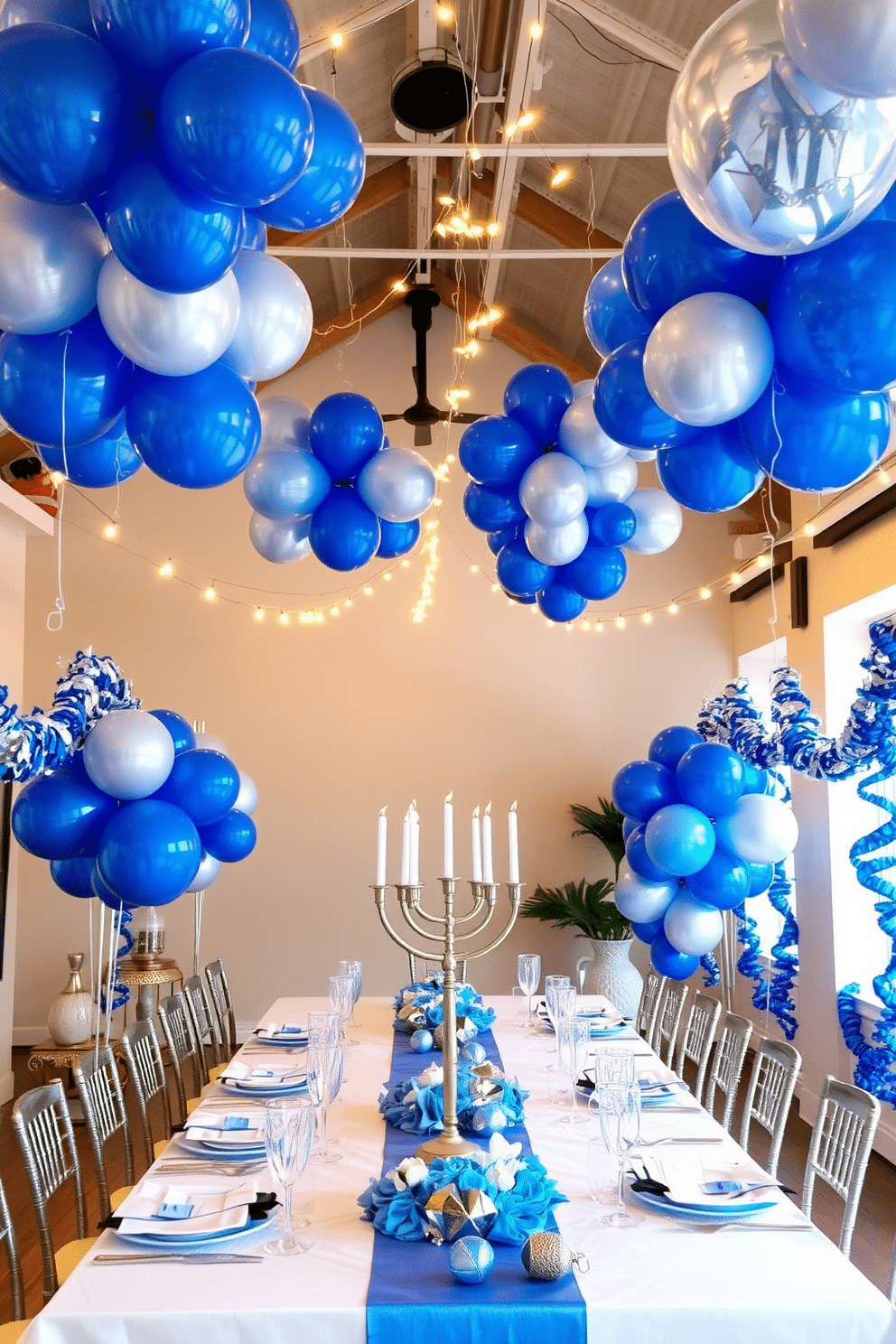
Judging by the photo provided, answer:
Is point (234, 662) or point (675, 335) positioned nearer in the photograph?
point (675, 335)

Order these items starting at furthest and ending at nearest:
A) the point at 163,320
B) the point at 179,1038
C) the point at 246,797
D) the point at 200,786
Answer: the point at 179,1038 → the point at 246,797 → the point at 200,786 → the point at 163,320

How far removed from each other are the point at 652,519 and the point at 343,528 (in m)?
1.04

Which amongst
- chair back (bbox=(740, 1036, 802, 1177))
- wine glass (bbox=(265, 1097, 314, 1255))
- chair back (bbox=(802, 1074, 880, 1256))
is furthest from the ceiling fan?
wine glass (bbox=(265, 1097, 314, 1255))

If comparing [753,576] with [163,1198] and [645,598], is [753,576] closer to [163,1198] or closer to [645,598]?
[645,598]

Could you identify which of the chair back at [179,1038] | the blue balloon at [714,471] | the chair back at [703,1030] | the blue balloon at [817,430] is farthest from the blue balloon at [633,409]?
the chair back at [179,1038]

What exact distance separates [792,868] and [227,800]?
356cm

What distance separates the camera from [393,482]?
3.22m

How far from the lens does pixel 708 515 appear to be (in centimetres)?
694

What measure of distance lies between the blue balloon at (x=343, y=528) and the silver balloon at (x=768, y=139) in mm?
1905

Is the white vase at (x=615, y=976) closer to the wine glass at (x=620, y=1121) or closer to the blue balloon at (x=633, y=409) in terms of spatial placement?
the wine glass at (x=620, y=1121)

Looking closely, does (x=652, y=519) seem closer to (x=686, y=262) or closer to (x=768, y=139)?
(x=686, y=262)

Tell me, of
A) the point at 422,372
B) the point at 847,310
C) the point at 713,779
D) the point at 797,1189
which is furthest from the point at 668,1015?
the point at 422,372

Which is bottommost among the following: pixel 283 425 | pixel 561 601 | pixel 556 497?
pixel 561 601

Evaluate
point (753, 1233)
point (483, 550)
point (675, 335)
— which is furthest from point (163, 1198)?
point (483, 550)
